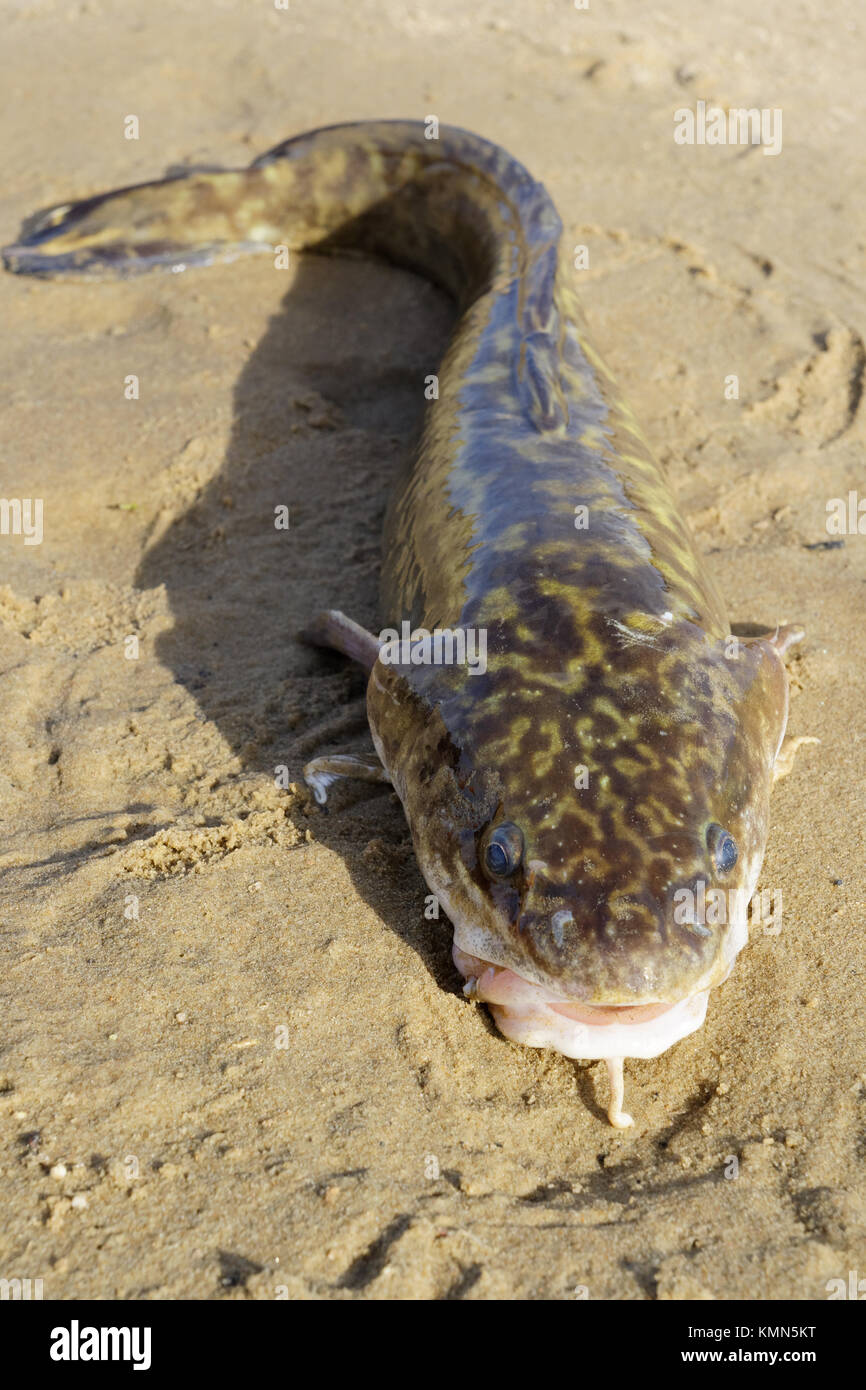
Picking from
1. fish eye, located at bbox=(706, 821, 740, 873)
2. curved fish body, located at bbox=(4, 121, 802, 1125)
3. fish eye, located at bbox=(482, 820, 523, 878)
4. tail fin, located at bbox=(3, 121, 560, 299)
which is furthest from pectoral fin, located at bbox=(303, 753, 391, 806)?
tail fin, located at bbox=(3, 121, 560, 299)

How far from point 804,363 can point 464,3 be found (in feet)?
19.1

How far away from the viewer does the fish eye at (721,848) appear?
2.81 m

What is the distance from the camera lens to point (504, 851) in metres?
2.81

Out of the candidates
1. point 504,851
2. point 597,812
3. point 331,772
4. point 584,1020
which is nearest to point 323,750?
point 331,772

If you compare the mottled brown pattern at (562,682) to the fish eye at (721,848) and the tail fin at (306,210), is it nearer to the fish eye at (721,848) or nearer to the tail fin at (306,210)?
the fish eye at (721,848)

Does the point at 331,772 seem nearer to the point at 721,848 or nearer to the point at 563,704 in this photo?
the point at 563,704

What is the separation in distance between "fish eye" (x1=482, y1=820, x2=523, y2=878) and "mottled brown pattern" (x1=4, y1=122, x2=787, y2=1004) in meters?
0.02

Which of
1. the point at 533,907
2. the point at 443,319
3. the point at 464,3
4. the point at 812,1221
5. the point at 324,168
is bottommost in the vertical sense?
the point at 812,1221

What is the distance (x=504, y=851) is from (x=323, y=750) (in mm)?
1235

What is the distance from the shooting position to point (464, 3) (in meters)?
9.66

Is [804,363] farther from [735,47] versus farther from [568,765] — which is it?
[735,47]

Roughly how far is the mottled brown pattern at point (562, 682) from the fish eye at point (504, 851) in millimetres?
25

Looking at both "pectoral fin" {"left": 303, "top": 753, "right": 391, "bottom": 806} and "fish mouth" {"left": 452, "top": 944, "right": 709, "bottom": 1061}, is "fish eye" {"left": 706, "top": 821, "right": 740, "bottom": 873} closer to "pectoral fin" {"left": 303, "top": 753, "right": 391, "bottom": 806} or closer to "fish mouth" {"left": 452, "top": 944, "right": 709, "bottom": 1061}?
"fish mouth" {"left": 452, "top": 944, "right": 709, "bottom": 1061}

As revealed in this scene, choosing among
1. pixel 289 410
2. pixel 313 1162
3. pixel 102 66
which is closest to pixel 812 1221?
pixel 313 1162
